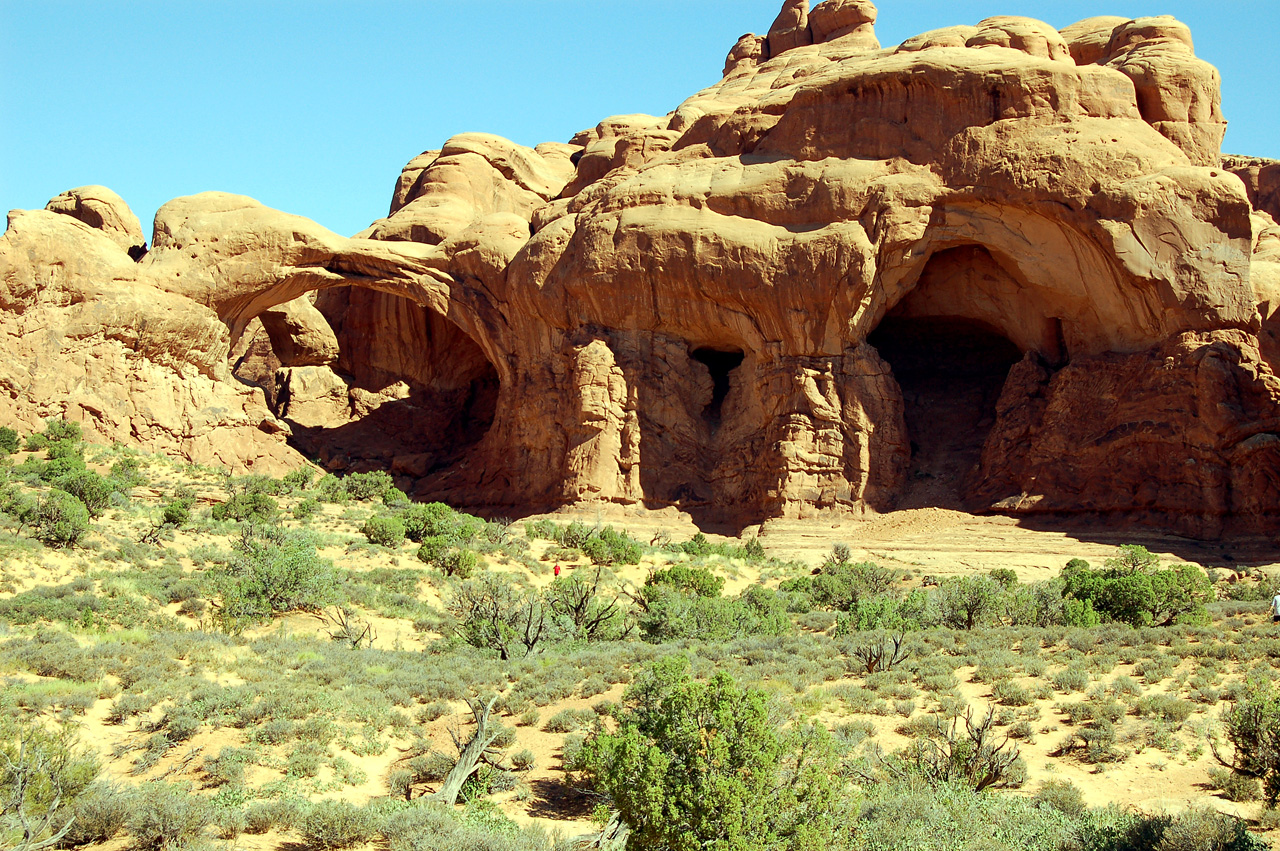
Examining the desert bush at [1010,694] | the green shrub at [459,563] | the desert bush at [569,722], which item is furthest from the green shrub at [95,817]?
the green shrub at [459,563]

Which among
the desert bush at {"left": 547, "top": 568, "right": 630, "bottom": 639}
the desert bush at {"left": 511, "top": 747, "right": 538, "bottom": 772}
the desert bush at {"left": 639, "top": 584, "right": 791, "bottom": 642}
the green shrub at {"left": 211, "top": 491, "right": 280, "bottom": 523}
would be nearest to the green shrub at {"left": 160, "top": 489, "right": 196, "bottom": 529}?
the green shrub at {"left": 211, "top": 491, "right": 280, "bottom": 523}

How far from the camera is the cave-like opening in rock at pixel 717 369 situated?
31703mm

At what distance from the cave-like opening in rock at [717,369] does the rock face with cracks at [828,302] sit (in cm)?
9

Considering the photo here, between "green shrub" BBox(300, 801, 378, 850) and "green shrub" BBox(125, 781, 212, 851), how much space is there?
88cm

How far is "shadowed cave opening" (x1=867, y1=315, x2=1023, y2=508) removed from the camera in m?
29.2

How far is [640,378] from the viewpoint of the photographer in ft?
99.6

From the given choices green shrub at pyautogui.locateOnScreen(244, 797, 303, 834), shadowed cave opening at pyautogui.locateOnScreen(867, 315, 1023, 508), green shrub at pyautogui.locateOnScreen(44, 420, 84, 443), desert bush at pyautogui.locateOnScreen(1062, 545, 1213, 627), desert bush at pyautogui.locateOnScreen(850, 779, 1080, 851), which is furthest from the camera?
shadowed cave opening at pyautogui.locateOnScreen(867, 315, 1023, 508)

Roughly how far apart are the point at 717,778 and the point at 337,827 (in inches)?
127

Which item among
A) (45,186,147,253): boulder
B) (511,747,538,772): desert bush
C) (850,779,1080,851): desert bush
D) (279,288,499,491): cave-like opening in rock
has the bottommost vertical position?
(511,747,538,772): desert bush

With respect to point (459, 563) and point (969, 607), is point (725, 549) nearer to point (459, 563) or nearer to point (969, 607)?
point (459, 563)

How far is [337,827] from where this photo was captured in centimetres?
910

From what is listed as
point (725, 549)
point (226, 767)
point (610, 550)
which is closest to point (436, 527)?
point (610, 550)

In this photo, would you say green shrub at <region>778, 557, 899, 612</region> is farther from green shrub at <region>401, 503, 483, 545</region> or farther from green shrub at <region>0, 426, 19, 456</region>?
green shrub at <region>0, 426, 19, 456</region>

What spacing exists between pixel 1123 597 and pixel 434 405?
2571 cm
